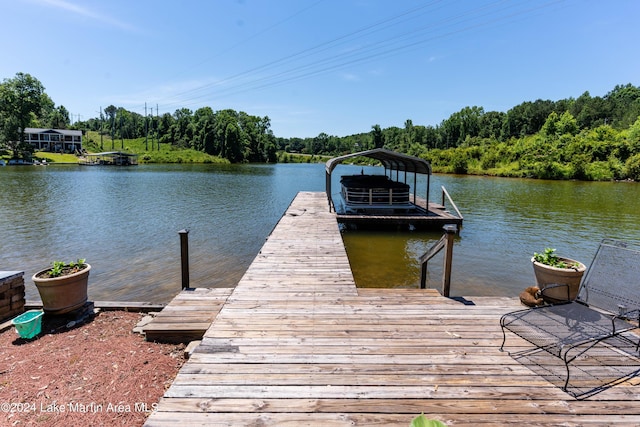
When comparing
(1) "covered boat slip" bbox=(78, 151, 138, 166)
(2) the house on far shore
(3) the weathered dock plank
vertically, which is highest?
(2) the house on far shore

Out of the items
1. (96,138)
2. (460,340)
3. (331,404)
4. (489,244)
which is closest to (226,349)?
(331,404)

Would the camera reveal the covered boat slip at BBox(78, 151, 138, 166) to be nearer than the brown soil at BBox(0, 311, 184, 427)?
No

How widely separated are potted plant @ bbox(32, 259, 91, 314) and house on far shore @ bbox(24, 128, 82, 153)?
3073 inches

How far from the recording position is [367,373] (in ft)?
8.18

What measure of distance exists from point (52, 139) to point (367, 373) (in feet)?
275

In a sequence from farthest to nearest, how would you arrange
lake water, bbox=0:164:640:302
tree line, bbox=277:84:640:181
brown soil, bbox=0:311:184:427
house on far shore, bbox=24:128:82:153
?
house on far shore, bbox=24:128:82:153, tree line, bbox=277:84:640:181, lake water, bbox=0:164:640:302, brown soil, bbox=0:311:184:427

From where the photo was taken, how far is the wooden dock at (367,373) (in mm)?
2074

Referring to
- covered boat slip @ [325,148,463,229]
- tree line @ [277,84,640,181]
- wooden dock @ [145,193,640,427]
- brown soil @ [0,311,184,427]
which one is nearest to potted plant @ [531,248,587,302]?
wooden dock @ [145,193,640,427]

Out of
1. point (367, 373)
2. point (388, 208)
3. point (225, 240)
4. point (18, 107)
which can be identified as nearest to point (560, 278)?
point (367, 373)

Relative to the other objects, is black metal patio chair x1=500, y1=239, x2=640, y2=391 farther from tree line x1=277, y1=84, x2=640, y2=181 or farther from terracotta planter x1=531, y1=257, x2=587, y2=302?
tree line x1=277, y1=84, x2=640, y2=181

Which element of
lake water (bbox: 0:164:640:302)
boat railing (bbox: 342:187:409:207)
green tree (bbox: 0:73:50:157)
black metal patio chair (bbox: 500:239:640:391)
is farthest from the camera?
green tree (bbox: 0:73:50:157)

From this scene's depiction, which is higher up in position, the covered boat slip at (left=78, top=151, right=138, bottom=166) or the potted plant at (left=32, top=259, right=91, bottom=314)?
the covered boat slip at (left=78, top=151, right=138, bottom=166)

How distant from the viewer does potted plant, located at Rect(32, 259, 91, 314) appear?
394 centimetres

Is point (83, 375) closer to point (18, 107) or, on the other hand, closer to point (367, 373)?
point (367, 373)
